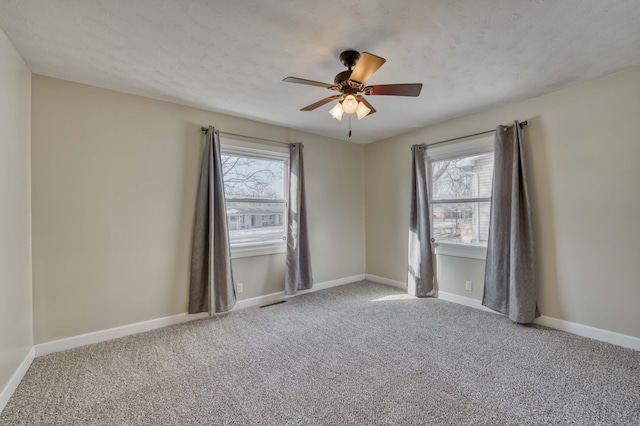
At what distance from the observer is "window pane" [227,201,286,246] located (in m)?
3.65

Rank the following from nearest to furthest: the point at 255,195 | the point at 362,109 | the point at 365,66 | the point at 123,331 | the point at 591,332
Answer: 1. the point at 365,66
2. the point at 362,109
3. the point at 591,332
4. the point at 123,331
5. the point at 255,195

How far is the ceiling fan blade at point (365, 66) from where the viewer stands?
68.4 inches

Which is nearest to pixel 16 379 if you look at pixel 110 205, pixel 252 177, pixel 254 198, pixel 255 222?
pixel 110 205

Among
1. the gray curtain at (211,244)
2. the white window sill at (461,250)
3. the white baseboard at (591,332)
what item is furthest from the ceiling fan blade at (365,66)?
the white baseboard at (591,332)

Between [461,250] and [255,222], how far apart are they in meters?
2.81

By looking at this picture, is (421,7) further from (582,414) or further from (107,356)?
(107,356)

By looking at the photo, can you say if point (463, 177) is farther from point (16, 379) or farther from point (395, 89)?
point (16, 379)

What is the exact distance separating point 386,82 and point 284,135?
1809 millimetres

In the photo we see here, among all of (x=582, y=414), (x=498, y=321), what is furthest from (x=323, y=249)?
(x=582, y=414)

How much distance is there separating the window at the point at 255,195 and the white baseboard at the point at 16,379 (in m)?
Result: 1.92

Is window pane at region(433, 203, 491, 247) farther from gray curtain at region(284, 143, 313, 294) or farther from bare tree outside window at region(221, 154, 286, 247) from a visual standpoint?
bare tree outside window at region(221, 154, 286, 247)

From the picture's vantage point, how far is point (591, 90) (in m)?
2.66

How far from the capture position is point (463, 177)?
3.77 meters

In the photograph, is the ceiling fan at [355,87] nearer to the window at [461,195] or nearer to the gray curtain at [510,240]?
the gray curtain at [510,240]
